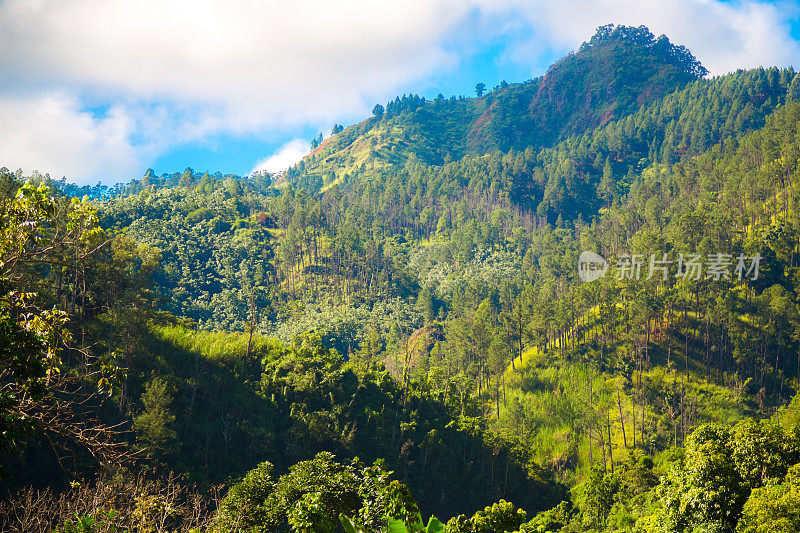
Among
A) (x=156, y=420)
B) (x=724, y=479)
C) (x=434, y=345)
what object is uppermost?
(x=434, y=345)

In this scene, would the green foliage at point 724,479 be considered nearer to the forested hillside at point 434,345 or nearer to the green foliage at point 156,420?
the forested hillside at point 434,345

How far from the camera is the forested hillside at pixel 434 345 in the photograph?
1750cm

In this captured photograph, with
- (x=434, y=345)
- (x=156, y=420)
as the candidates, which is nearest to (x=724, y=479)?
(x=156, y=420)

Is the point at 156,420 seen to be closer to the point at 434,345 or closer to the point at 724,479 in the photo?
the point at 724,479

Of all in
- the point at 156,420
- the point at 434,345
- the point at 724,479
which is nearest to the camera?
the point at 724,479

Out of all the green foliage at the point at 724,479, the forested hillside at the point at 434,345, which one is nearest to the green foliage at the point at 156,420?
the forested hillside at the point at 434,345

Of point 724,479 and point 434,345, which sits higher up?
point 434,345

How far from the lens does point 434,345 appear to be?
8931 centimetres

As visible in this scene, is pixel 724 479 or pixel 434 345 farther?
pixel 434 345

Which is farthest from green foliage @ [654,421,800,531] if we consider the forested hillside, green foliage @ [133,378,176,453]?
green foliage @ [133,378,176,453]

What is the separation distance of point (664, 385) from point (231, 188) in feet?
337

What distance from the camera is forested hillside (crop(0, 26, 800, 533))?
1750 centimetres

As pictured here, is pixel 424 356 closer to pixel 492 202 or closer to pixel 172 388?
pixel 172 388

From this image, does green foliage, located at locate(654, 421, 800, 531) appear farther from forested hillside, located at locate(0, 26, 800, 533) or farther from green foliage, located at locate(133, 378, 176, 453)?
green foliage, located at locate(133, 378, 176, 453)
